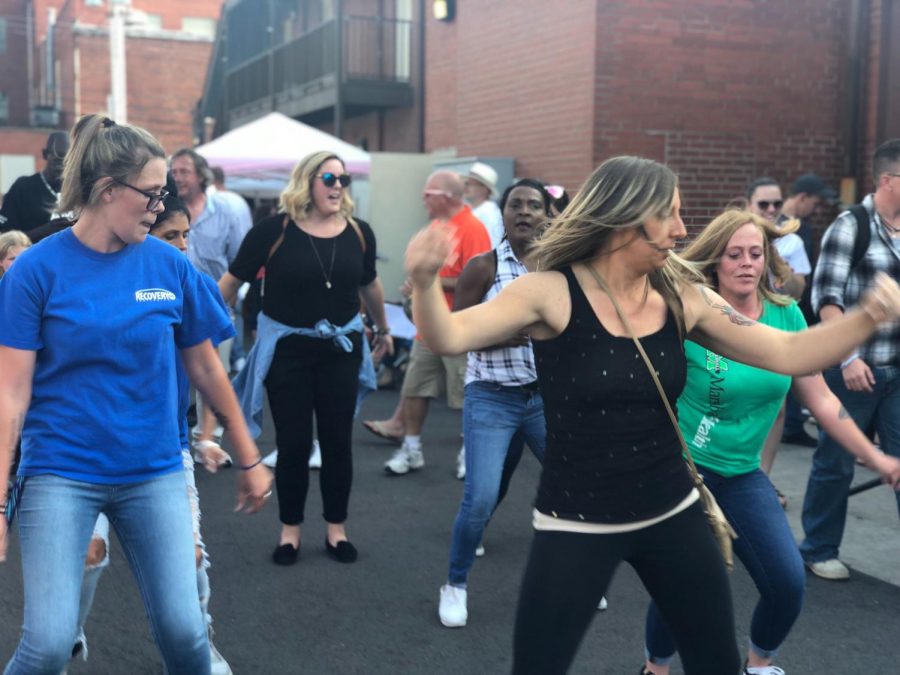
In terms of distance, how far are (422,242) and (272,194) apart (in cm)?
1900

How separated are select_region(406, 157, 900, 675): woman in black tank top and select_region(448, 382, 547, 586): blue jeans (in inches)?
69.8

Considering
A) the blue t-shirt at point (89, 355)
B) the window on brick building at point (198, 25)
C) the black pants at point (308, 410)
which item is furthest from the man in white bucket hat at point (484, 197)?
the window on brick building at point (198, 25)

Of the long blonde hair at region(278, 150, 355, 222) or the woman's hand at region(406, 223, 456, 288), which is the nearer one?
the woman's hand at region(406, 223, 456, 288)

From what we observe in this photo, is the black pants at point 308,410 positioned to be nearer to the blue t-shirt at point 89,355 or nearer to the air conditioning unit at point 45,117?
the blue t-shirt at point 89,355

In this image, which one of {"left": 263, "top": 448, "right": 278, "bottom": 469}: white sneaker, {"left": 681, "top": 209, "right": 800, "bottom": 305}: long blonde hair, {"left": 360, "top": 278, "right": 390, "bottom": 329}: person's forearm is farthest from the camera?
{"left": 263, "top": 448, "right": 278, "bottom": 469}: white sneaker

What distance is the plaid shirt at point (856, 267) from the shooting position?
18.3ft

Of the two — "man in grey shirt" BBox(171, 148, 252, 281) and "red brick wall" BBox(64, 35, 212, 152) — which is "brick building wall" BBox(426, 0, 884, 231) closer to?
"man in grey shirt" BBox(171, 148, 252, 281)

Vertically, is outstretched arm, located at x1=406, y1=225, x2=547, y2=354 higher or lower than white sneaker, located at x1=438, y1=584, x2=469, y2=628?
higher

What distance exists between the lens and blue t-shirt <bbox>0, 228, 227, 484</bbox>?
121 inches

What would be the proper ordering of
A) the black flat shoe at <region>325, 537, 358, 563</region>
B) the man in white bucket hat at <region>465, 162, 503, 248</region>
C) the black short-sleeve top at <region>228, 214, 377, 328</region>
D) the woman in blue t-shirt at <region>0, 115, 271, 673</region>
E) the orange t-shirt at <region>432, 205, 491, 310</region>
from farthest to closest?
the man in white bucket hat at <region>465, 162, 503, 248</region>, the orange t-shirt at <region>432, 205, 491, 310</region>, the black flat shoe at <region>325, 537, 358, 563</region>, the black short-sleeve top at <region>228, 214, 377, 328</region>, the woman in blue t-shirt at <region>0, 115, 271, 673</region>

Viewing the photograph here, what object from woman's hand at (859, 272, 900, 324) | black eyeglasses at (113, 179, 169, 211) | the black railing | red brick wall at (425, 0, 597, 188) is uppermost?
the black railing

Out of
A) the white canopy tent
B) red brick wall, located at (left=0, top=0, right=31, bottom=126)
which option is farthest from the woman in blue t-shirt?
red brick wall, located at (left=0, top=0, right=31, bottom=126)

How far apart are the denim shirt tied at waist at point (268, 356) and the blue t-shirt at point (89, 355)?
2.40m

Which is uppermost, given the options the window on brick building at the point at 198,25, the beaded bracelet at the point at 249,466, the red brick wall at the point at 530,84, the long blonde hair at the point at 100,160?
the window on brick building at the point at 198,25
